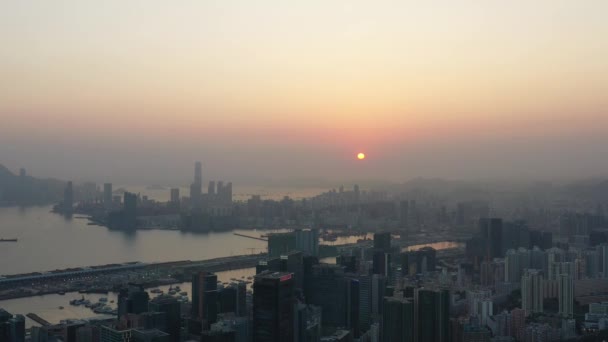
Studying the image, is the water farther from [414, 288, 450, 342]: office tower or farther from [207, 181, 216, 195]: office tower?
[414, 288, 450, 342]: office tower

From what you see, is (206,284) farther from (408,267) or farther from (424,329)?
(408,267)

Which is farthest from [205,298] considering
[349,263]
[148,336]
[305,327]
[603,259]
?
[603,259]

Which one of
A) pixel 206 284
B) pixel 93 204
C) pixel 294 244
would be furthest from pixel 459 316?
pixel 93 204

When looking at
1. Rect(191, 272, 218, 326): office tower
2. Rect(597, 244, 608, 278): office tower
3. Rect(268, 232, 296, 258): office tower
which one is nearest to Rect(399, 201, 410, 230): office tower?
Rect(268, 232, 296, 258): office tower

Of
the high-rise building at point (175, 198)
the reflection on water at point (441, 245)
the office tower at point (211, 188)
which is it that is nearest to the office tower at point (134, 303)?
the reflection on water at point (441, 245)

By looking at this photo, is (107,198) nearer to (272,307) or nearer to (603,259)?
(603,259)
